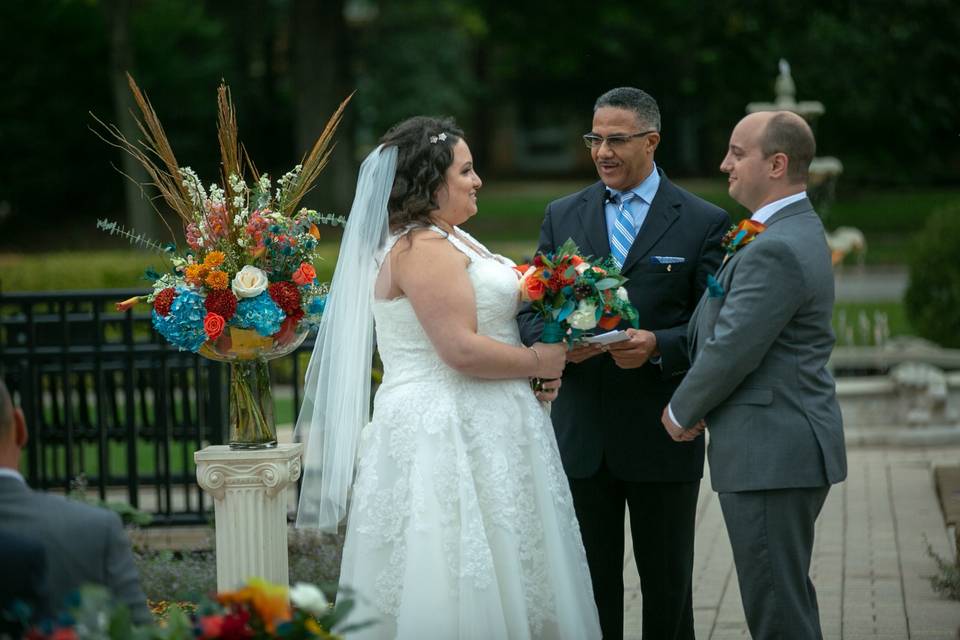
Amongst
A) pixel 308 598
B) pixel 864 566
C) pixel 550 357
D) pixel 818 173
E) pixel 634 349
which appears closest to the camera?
pixel 308 598

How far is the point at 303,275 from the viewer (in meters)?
4.99

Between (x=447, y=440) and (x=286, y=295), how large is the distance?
2.94 ft

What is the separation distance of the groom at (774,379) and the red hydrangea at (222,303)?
1688mm

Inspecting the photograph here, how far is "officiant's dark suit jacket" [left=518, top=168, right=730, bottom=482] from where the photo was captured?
4934 mm

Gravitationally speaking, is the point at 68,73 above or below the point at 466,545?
above

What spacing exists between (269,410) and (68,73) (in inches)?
1105

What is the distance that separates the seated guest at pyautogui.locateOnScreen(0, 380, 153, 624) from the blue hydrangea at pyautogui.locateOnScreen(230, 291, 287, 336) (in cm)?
173

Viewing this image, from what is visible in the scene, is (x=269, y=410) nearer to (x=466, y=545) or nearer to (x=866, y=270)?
(x=466, y=545)

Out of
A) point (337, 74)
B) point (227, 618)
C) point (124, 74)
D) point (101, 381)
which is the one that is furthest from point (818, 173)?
point (337, 74)

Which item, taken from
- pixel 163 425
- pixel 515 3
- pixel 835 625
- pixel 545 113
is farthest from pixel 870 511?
pixel 545 113

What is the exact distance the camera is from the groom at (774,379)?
4.21m

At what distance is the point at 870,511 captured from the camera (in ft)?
27.8

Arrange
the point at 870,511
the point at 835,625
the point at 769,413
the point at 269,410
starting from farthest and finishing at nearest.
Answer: the point at 870,511 < the point at 835,625 < the point at 269,410 < the point at 769,413

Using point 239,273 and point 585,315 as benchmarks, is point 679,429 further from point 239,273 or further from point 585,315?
point 239,273
